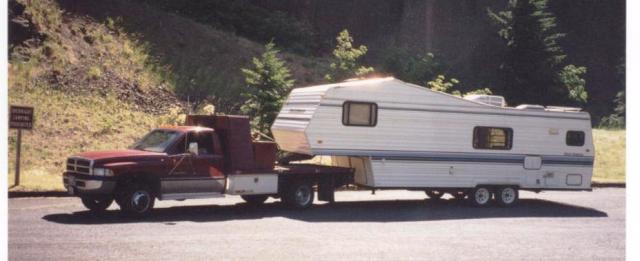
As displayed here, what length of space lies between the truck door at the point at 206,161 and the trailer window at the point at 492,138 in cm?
749

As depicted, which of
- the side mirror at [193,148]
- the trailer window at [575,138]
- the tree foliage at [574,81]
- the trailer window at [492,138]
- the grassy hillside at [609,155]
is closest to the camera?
the side mirror at [193,148]

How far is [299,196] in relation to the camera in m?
15.6

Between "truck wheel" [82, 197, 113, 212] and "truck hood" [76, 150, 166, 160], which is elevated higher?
"truck hood" [76, 150, 166, 160]

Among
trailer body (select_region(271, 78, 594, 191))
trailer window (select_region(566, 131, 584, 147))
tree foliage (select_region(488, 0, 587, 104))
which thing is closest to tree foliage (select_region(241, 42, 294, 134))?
trailer body (select_region(271, 78, 594, 191))

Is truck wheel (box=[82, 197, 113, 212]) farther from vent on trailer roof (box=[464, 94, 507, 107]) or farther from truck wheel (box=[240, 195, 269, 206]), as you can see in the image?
vent on trailer roof (box=[464, 94, 507, 107])

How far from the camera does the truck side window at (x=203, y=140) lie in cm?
1432

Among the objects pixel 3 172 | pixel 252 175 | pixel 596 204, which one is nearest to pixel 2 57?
pixel 3 172

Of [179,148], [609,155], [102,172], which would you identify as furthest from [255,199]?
[609,155]

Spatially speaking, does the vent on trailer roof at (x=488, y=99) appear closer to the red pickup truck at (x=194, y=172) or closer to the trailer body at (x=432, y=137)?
the trailer body at (x=432, y=137)

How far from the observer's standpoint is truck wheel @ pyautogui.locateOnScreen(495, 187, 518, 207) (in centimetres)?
1770

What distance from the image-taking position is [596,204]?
1864 cm

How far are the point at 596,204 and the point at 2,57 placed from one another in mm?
16855

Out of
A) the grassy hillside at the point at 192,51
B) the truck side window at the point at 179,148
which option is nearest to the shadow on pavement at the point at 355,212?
the truck side window at the point at 179,148
